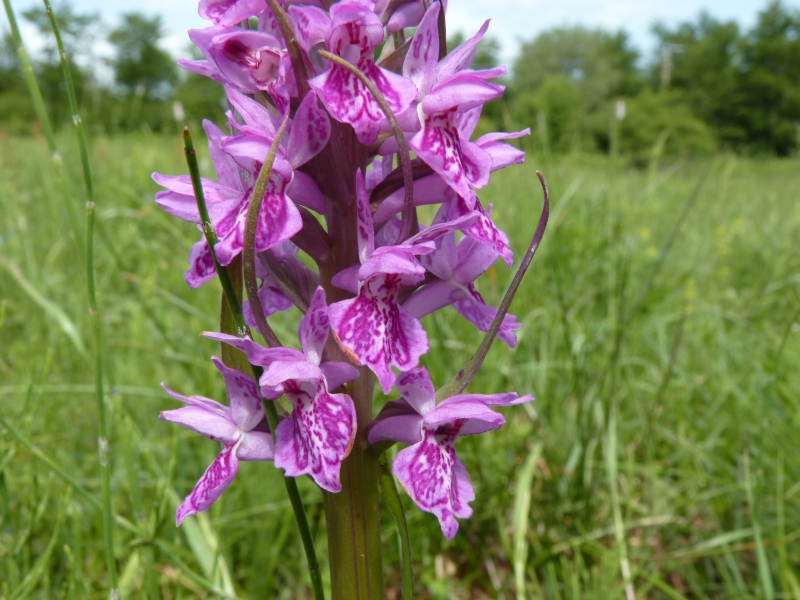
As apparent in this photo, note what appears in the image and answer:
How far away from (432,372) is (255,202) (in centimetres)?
136

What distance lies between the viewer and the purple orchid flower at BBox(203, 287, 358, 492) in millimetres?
776

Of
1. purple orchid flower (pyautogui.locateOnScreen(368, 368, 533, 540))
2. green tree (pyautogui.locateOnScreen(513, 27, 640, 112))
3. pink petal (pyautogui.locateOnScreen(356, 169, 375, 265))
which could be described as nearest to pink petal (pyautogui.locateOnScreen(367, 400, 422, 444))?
purple orchid flower (pyautogui.locateOnScreen(368, 368, 533, 540))

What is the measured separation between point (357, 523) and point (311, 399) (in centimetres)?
18

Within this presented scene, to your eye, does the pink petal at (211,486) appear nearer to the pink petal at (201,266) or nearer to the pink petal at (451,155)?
the pink petal at (201,266)

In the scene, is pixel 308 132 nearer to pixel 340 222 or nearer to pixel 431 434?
pixel 340 222

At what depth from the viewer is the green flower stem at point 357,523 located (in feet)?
2.89

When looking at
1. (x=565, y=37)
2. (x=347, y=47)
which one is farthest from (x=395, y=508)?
(x=565, y=37)

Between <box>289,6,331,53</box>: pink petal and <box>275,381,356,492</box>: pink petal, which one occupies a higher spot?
<box>289,6,331,53</box>: pink petal

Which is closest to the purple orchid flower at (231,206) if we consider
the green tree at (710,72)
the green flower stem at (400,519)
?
the green flower stem at (400,519)

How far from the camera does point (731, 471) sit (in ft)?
6.30

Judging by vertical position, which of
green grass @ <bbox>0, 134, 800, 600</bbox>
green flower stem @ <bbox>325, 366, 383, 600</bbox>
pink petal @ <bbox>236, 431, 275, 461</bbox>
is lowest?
green grass @ <bbox>0, 134, 800, 600</bbox>

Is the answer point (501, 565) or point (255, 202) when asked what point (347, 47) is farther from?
point (501, 565)

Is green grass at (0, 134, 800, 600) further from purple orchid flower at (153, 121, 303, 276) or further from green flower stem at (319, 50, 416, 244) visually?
green flower stem at (319, 50, 416, 244)

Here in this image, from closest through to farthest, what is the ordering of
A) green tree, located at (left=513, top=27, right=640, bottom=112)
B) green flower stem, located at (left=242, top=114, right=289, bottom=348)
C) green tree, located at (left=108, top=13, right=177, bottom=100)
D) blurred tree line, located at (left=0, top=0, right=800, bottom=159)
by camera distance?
1. green flower stem, located at (left=242, top=114, right=289, bottom=348)
2. blurred tree line, located at (left=0, top=0, right=800, bottom=159)
3. green tree, located at (left=108, top=13, right=177, bottom=100)
4. green tree, located at (left=513, top=27, right=640, bottom=112)
